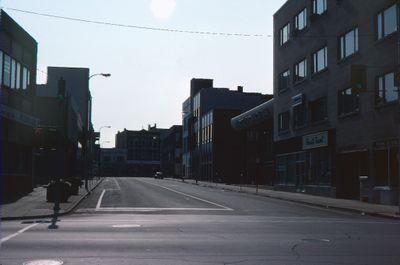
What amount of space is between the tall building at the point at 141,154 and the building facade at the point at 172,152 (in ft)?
26.8

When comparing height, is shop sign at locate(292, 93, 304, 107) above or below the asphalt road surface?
above

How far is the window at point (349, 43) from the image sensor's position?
36125 millimetres

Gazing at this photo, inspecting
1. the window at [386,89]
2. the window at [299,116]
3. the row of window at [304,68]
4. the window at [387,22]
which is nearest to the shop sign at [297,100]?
the window at [299,116]

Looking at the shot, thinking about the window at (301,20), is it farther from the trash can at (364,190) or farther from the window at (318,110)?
the trash can at (364,190)

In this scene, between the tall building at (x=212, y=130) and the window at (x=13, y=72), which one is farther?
the tall building at (x=212, y=130)

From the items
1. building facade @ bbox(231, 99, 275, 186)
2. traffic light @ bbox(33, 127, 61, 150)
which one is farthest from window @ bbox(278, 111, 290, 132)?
traffic light @ bbox(33, 127, 61, 150)

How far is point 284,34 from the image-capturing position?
51688mm

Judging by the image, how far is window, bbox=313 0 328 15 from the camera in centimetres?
4194

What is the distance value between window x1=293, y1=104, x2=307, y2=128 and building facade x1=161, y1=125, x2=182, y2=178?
83072 mm

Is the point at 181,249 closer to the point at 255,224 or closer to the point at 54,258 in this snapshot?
the point at 54,258

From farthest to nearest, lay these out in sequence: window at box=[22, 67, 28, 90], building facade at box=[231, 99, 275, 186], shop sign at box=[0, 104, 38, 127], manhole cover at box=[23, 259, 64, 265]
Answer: building facade at box=[231, 99, 275, 186]
window at box=[22, 67, 28, 90]
shop sign at box=[0, 104, 38, 127]
manhole cover at box=[23, 259, 64, 265]

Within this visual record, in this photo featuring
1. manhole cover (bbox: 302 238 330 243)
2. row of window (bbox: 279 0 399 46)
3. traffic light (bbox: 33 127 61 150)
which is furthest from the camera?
row of window (bbox: 279 0 399 46)

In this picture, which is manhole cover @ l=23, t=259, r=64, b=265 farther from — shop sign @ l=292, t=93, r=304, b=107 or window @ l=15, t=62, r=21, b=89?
shop sign @ l=292, t=93, r=304, b=107

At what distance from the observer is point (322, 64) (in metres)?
42.1
